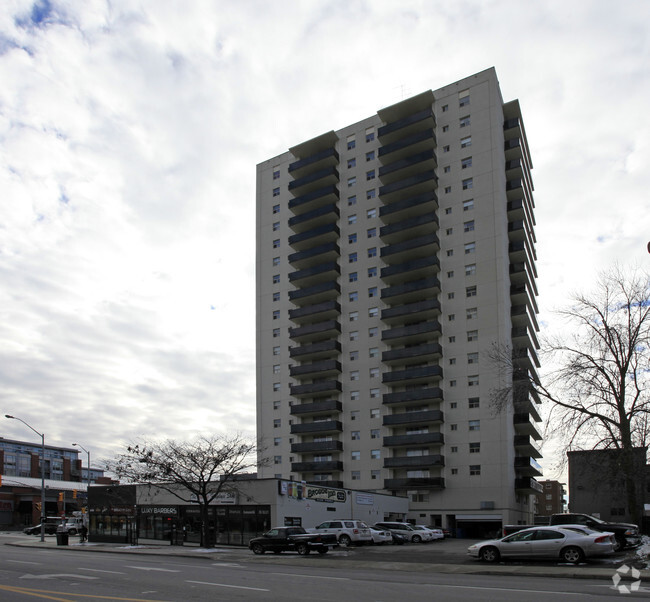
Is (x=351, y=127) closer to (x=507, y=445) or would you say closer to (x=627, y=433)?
(x=507, y=445)

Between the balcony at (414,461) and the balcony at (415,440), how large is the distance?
4.82ft

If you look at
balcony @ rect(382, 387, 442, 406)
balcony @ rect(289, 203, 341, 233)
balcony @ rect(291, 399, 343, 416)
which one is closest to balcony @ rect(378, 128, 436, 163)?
balcony @ rect(289, 203, 341, 233)

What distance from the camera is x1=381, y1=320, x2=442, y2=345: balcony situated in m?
70.9

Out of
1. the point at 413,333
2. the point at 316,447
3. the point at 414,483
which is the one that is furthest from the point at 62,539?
the point at 413,333

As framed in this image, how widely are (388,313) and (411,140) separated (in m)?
Answer: 21.6

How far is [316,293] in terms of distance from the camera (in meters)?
81.2

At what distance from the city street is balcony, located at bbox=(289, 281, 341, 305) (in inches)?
2218

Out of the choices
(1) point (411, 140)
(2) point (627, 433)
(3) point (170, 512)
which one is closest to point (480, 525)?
(3) point (170, 512)

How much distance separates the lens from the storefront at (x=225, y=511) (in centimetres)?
4234

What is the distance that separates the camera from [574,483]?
88.8 metres

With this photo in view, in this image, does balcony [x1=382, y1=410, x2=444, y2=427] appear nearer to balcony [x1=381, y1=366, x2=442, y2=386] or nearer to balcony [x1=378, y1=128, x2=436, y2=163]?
balcony [x1=381, y1=366, x2=442, y2=386]

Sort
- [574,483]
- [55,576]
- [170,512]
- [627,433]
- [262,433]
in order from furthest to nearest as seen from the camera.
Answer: [574,483], [262,433], [170,512], [627,433], [55,576]

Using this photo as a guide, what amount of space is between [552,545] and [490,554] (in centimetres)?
262

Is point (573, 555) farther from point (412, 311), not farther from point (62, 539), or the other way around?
point (412, 311)
